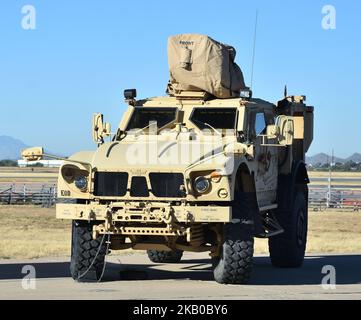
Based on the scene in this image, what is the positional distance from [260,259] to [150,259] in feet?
8.20

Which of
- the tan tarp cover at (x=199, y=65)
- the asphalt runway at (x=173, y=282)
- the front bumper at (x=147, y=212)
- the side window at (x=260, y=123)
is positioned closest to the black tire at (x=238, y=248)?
the asphalt runway at (x=173, y=282)

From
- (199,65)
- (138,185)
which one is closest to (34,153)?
(138,185)

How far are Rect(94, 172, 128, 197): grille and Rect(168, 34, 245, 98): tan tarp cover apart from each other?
2.78 metres

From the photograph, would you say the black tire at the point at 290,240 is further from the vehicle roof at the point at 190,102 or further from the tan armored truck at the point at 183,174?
the vehicle roof at the point at 190,102

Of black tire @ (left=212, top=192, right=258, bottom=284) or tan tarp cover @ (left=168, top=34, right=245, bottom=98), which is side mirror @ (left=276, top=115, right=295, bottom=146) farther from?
black tire @ (left=212, top=192, right=258, bottom=284)

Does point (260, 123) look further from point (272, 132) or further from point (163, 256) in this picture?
point (163, 256)

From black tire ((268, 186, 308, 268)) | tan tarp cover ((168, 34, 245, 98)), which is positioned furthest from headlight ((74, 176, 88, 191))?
black tire ((268, 186, 308, 268))

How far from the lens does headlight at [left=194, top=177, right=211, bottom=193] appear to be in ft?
39.3

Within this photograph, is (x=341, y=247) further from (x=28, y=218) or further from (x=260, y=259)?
(x=28, y=218)

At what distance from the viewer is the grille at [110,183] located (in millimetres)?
12289

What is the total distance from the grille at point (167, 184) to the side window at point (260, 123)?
8.30ft

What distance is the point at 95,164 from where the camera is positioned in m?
12.4

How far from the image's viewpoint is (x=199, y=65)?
14.4 metres

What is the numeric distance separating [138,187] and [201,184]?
2.82ft
